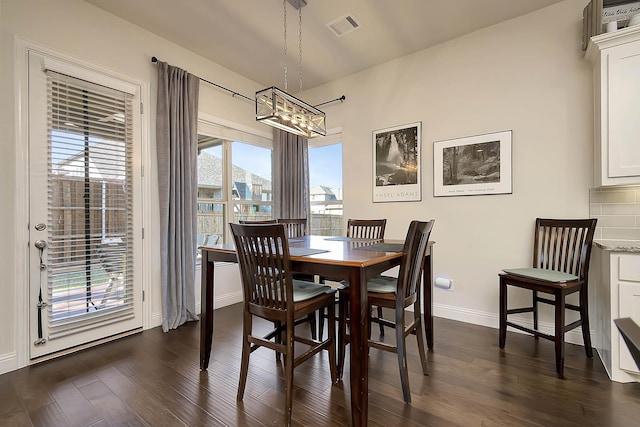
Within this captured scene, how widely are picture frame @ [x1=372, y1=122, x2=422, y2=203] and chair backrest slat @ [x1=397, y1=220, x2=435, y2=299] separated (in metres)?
1.59

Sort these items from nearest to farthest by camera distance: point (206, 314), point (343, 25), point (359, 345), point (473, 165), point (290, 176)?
point (359, 345)
point (206, 314)
point (343, 25)
point (473, 165)
point (290, 176)

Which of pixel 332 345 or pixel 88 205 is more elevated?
pixel 88 205

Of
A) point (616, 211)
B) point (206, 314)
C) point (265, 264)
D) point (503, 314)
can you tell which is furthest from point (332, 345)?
point (616, 211)

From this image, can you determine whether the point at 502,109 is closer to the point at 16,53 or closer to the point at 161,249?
the point at 161,249

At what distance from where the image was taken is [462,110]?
3.08 metres

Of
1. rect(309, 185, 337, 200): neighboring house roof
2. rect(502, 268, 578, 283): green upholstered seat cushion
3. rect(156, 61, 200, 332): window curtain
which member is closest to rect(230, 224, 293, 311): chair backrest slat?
rect(156, 61, 200, 332): window curtain

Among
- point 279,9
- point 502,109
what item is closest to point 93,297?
point 279,9

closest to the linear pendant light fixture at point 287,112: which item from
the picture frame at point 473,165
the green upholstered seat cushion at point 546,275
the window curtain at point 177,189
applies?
the window curtain at point 177,189

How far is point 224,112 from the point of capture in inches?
145

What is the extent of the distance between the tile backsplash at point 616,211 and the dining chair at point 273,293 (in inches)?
95.2

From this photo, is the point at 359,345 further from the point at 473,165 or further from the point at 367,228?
the point at 473,165

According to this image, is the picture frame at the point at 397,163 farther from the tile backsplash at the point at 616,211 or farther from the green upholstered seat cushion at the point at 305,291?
the green upholstered seat cushion at the point at 305,291

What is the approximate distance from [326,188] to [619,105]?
3080 millimetres

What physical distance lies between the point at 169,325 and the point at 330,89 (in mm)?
3536
